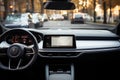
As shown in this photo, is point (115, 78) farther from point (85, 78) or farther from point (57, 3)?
point (57, 3)

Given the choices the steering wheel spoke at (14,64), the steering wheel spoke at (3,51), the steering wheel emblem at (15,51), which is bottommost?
the steering wheel spoke at (14,64)

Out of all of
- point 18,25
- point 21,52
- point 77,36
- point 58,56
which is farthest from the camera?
point 18,25

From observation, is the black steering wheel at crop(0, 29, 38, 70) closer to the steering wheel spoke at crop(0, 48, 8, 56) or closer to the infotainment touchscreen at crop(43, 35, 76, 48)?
the steering wheel spoke at crop(0, 48, 8, 56)

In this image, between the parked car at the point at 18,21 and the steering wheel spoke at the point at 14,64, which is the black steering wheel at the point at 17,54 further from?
the parked car at the point at 18,21

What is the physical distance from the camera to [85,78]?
4570mm

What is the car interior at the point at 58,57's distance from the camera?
441cm

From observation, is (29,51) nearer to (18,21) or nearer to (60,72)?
(60,72)

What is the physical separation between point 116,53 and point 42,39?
2.98 ft

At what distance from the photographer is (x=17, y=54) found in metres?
4.18

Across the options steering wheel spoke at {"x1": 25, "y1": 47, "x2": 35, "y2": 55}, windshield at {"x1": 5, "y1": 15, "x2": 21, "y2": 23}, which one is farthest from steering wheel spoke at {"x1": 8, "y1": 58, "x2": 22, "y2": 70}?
windshield at {"x1": 5, "y1": 15, "x2": 21, "y2": 23}

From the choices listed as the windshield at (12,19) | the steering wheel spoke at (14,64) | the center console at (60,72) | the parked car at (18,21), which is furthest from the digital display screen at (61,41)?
the windshield at (12,19)

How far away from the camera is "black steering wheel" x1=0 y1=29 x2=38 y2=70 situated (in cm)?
420

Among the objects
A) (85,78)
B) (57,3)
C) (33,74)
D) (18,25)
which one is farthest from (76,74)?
(18,25)

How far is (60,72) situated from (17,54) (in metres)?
0.58
